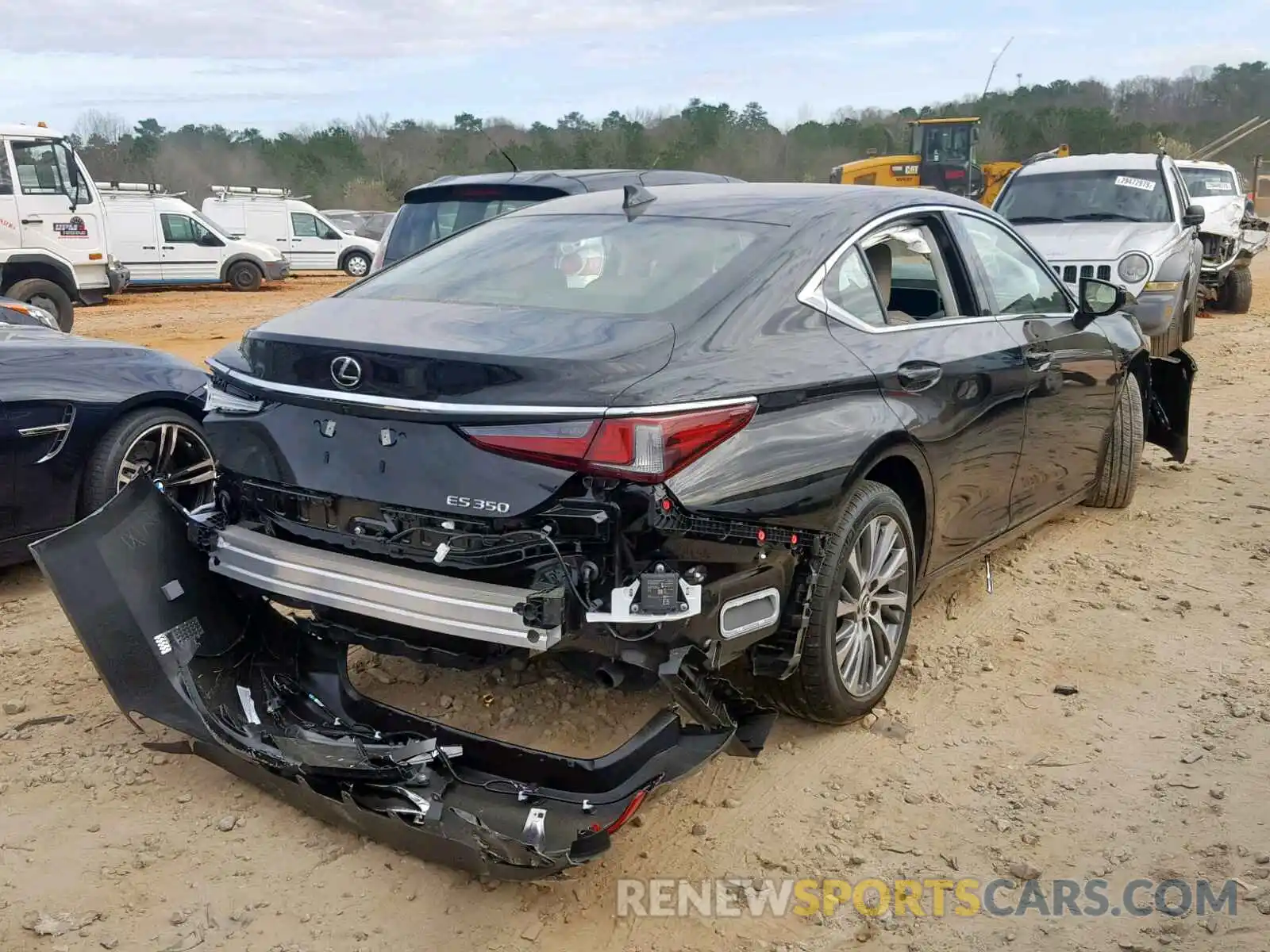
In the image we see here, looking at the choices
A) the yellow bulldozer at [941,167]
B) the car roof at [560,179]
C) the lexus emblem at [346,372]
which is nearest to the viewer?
the lexus emblem at [346,372]

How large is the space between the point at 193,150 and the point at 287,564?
214ft

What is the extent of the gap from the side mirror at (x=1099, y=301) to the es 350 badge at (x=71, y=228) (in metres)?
14.2

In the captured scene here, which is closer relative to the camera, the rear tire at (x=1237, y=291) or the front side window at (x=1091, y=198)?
the front side window at (x=1091, y=198)

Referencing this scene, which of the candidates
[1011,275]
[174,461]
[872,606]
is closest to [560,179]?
[174,461]

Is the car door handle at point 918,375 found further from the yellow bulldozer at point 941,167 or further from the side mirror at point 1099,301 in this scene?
the yellow bulldozer at point 941,167

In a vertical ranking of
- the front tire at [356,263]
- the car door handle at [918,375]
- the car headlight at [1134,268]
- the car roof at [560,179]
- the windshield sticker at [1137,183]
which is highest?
the car roof at [560,179]

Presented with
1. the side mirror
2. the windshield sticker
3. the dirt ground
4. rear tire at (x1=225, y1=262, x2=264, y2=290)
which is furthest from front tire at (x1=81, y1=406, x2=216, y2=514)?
rear tire at (x1=225, y1=262, x2=264, y2=290)

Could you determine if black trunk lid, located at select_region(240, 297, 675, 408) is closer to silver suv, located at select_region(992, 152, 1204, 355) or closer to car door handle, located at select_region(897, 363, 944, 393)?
car door handle, located at select_region(897, 363, 944, 393)

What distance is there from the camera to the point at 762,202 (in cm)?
380

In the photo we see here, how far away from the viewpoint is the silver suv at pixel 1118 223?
9820mm

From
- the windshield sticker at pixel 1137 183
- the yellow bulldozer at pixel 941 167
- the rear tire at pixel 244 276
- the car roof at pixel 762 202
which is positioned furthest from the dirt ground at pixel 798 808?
the yellow bulldozer at pixel 941 167

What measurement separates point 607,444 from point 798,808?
126cm

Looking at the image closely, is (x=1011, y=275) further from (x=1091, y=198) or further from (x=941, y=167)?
(x=941, y=167)

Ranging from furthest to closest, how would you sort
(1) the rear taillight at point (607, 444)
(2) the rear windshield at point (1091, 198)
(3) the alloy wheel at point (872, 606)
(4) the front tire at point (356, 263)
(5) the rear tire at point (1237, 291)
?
(4) the front tire at point (356, 263), (5) the rear tire at point (1237, 291), (2) the rear windshield at point (1091, 198), (3) the alloy wheel at point (872, 606), (1) the rear taillight at point (607, 444)
